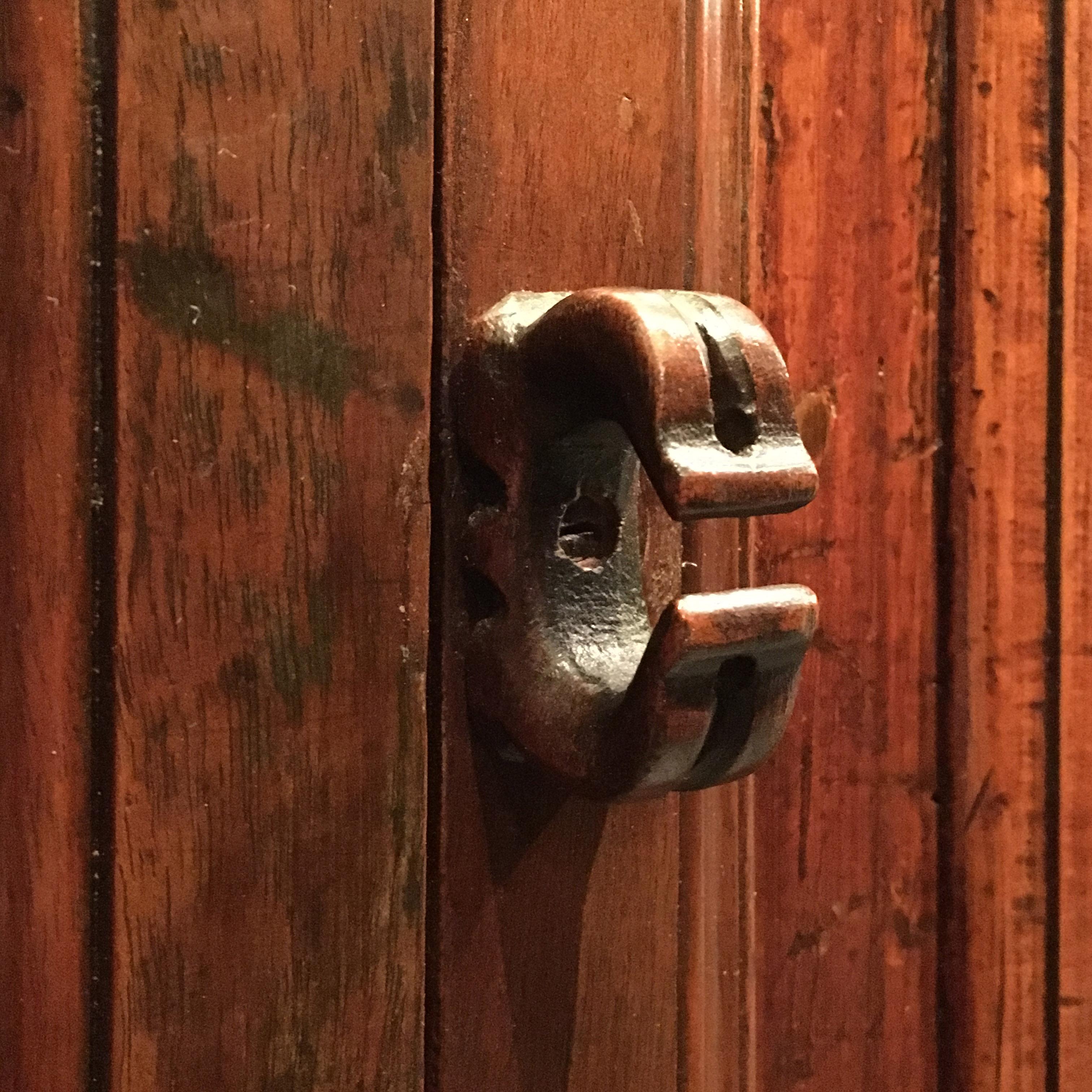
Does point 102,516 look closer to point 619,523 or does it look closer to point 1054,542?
point 619,523

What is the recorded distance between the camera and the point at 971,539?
1.85ft

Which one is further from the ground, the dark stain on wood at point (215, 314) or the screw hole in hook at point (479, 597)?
the dark stain on wood at point (215, 314)

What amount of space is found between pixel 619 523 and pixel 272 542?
0.12 m

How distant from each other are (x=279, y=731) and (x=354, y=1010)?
9 cm

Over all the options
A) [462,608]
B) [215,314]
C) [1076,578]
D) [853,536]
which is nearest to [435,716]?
[462,608]

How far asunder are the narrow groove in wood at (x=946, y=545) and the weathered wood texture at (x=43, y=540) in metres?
0.39

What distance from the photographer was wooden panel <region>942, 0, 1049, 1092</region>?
557 mm

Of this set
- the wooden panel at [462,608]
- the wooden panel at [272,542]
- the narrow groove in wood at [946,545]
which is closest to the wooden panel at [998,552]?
the narrow groove in wood at [946,545]

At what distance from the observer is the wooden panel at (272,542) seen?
325mm

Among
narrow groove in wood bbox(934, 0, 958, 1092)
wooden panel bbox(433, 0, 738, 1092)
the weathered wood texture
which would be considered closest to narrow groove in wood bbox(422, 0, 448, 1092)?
wooden panel bbox(433, 0, 738, 1092)

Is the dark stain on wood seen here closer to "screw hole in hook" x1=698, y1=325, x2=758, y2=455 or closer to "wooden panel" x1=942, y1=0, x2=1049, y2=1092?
"screw hole in hook" x1=698, y1=325, x2=758, y2=455

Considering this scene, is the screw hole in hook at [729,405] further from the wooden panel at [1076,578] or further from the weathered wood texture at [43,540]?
the wooden panel at [1076,578]

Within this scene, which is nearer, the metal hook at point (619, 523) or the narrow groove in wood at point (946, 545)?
the metal hook at point (619, 523)

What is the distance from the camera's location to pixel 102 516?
1.06ft
